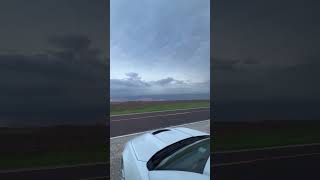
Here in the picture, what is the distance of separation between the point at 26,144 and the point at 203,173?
981 mm

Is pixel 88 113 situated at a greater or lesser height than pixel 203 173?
greater

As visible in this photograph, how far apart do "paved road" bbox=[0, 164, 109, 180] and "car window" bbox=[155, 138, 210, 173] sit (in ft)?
2.64

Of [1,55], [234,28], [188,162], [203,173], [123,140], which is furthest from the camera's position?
[123,140]

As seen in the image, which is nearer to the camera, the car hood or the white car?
the white car

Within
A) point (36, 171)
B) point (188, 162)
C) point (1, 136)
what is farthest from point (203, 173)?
point (1, 136)

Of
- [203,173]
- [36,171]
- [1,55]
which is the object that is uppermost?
[1,55]

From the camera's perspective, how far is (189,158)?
182 centimetres

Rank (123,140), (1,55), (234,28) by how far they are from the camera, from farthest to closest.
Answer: (123,140) → (234,28) → (1,55)

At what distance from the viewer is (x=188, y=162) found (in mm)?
1790

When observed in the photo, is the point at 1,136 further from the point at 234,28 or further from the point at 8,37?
the point at 234,28

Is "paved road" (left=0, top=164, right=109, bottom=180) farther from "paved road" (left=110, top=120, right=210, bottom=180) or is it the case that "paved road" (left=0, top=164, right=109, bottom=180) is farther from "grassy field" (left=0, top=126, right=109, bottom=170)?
"paved road" (left=110, top=120, right=210, bottom=180)

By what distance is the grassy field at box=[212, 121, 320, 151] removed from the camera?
44.5 inches

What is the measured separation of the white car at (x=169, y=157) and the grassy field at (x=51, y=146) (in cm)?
78

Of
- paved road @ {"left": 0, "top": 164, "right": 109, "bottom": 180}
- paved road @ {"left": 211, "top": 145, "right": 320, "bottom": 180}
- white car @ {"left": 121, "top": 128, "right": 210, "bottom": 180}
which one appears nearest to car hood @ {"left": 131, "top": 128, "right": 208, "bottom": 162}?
white car @ {"left": 121, "top": 128, "right": 210, "bottom": 180}
